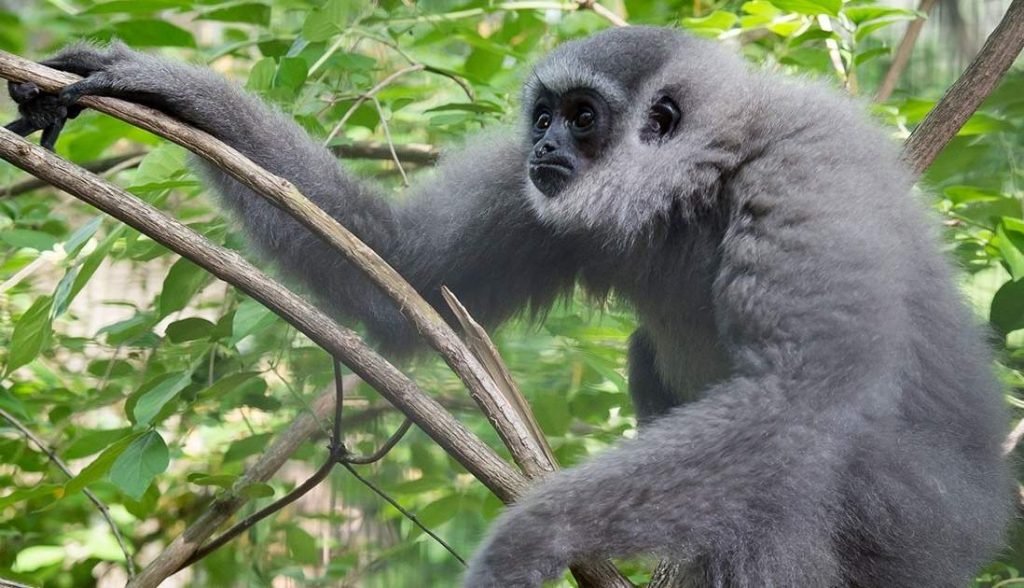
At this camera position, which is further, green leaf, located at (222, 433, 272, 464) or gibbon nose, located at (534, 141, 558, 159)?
green leaf, located at (222, 433, 272, 464)

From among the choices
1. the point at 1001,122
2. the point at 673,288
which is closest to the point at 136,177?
the point at 673,288

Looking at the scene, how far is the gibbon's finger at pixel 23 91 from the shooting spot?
2.96 metres

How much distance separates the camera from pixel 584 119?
3.45m

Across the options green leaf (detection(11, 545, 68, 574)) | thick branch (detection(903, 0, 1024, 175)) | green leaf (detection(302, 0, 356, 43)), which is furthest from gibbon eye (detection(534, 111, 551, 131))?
green leaf (detection(11, 545, 68, 574))

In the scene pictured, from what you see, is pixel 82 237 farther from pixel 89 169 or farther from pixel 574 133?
pixel 89 169

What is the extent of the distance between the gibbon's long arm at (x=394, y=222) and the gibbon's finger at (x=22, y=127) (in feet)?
1.24

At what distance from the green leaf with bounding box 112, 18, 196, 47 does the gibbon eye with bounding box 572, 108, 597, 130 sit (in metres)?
1.55

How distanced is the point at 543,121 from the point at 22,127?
62.0 inches

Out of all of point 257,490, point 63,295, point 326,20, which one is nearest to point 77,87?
point 63,295

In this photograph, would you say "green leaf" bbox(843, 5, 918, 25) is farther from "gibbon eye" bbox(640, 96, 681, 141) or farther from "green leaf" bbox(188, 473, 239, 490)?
"green leaf" bbox(188, 473, 239, 490)

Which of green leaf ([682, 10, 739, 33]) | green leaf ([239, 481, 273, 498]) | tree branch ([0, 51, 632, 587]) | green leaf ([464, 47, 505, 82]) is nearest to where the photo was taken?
tree branch ([0, 51, 632, 587])

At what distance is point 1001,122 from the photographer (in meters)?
3.72

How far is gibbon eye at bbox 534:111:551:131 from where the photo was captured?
3534mm

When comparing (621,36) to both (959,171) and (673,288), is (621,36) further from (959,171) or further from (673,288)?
(959,171)
